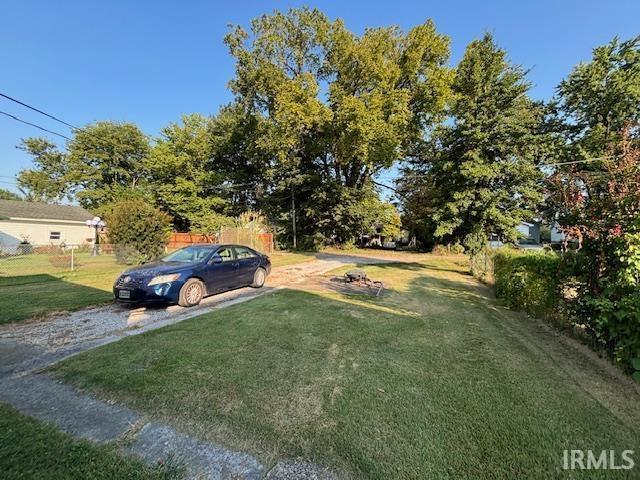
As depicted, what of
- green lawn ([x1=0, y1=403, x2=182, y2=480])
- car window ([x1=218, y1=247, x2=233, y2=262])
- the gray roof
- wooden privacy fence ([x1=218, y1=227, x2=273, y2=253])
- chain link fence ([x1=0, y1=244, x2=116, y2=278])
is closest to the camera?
green lawn ([x1=0, y1=403, x2=182, y2=480])

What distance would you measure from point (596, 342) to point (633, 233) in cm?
161

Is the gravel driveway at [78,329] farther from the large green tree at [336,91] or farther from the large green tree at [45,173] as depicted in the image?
the large green tree at [45,173]

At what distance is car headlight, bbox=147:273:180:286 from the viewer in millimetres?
5930

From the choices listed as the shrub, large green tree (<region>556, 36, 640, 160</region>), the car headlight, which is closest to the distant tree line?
large green tree (<region>556, 36, 640, 160</region>)

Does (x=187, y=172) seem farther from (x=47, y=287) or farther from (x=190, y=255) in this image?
(x=190, y=255)

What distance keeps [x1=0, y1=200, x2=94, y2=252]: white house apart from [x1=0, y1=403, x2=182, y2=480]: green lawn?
30.1 m

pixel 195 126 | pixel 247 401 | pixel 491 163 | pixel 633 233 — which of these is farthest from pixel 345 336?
pixel 195 126

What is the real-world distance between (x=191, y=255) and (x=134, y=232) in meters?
7.47

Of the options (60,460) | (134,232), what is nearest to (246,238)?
(134,232)

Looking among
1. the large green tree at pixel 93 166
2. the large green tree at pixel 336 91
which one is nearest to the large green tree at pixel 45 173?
the large green tree at pixel 93 166

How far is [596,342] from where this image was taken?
13.6 ft

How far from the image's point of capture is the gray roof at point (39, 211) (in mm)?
25516

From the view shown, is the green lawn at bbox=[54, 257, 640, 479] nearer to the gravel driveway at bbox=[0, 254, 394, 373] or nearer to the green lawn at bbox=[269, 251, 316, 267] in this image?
the gravel driveway at bbox=[0, 254, 394, 373]

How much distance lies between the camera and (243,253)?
8297 millimetres
